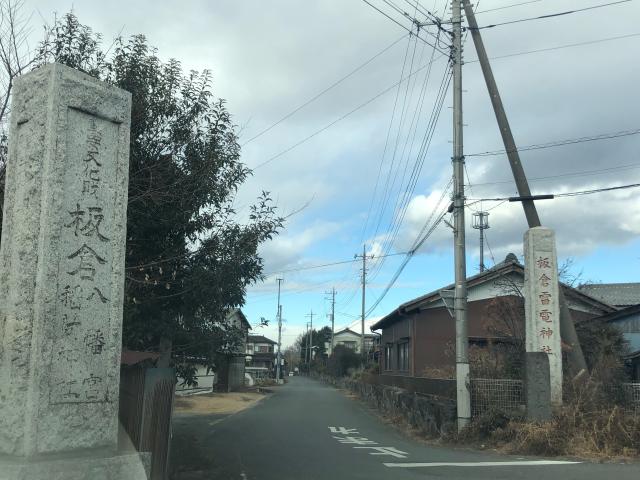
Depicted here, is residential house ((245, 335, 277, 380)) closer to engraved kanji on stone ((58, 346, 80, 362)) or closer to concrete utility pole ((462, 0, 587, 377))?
concrete utility pole ((462, 0, 587, 377))

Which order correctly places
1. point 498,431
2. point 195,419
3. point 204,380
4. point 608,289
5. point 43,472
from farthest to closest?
point 204,380
point 608,289
point 195,419
point 498,431
point 43,472

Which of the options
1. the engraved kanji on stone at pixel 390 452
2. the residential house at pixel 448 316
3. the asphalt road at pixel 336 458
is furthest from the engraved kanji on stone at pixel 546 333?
the residential house at pixel 448 316

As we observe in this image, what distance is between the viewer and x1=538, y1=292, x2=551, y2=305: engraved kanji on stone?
1420 cm

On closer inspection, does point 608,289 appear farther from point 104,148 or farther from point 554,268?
point 104,148

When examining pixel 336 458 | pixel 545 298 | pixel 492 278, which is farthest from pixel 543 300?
pixel 492 278

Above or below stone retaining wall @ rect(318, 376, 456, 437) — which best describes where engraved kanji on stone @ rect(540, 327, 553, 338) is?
above

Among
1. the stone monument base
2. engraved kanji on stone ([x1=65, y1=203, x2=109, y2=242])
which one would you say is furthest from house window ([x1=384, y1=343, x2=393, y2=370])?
engraved kanji on stone ([x1=65, y1=203, x2=109, y2=242])

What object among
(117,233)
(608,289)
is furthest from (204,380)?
(117,233)

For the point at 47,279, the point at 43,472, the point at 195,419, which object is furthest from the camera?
the point at 195,419

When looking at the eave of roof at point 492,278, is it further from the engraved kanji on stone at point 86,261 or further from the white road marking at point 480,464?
the engraved kanji on stone at point 86,261

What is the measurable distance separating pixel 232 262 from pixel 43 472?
502cm

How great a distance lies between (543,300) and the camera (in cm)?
1421

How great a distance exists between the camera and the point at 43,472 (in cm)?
446

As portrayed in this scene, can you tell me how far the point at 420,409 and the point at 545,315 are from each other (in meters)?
5.75
